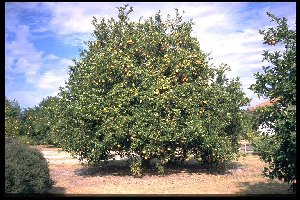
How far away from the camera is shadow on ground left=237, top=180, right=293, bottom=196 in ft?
45.0

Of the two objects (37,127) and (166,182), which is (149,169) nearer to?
(166,182)

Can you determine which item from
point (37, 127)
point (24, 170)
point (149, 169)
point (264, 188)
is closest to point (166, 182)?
point (149, 169)

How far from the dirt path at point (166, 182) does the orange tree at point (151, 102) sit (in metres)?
1.00

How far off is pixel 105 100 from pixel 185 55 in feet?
15.8

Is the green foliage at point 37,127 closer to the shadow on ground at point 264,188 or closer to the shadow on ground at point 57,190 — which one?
the shadow on ground at point 57,190

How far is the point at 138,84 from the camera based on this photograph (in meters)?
16.3

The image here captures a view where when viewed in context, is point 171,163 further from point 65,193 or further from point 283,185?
point 65,193

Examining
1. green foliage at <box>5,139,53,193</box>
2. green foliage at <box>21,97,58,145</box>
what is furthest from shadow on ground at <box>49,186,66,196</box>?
green foliage at <box>21,97,58,145</box>

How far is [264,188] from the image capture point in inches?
575

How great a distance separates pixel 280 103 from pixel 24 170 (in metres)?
8.30

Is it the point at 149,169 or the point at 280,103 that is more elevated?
the point at 280,103

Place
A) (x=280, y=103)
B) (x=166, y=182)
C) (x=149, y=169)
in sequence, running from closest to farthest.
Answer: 1. (x=280, y=103)
2. (x=166, y=182)
3. (x=149, y=169)

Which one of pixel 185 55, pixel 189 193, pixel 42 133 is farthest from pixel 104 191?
pixel 42 133

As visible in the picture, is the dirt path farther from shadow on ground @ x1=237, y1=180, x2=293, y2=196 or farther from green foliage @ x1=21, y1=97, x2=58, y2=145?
green foliage @ x1=21, y1=97, x2=58, y2=145
